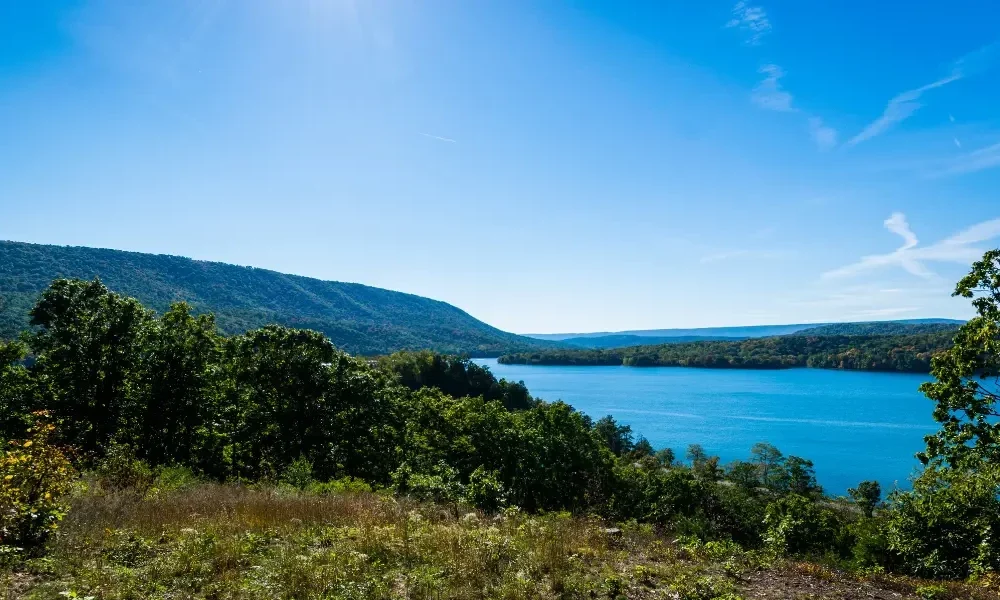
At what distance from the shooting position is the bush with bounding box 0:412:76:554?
6.63 meters

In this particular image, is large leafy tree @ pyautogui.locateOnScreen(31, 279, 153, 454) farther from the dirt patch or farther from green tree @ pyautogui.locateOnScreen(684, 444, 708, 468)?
green tree @ pyautogui.locateOnScreen(684, 444, 708, 468)

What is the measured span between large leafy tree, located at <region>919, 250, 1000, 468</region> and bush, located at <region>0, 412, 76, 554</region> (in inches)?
696

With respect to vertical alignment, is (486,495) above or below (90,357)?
below

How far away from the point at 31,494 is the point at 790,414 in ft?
434

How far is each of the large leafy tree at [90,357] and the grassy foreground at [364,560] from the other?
41.7 ft

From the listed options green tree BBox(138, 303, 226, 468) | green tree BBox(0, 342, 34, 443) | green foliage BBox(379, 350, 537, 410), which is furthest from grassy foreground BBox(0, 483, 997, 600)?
green foliage BBox(379, 350, 537, 410)

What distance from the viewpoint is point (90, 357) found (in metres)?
19.7

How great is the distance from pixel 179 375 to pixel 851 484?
266 feet

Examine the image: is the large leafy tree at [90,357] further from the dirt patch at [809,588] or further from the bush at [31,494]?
the dirt patch at [809,588]

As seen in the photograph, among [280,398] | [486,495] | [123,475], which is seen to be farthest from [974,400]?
[280,398]

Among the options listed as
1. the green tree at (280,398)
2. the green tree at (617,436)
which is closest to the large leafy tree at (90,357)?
the green tree at (280,398)

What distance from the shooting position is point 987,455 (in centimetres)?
1205

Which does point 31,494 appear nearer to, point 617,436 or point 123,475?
point 123,475

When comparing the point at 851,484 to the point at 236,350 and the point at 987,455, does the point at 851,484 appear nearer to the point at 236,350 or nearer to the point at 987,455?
the point at 987,455
